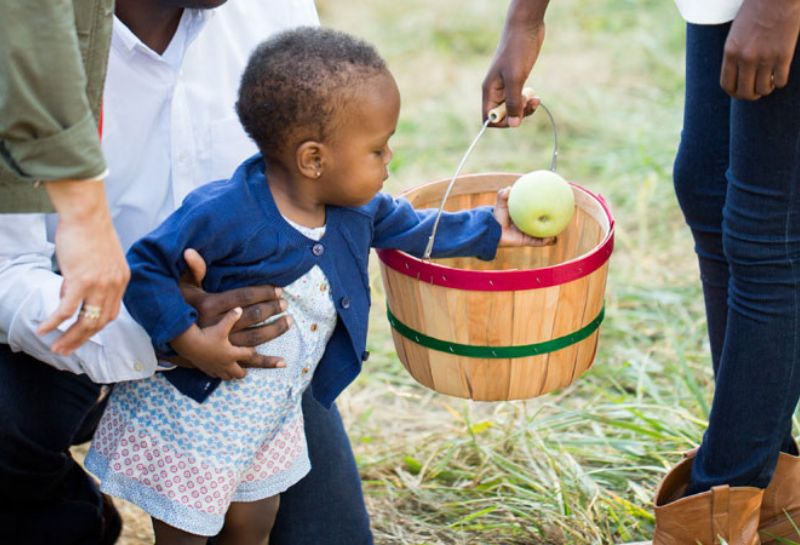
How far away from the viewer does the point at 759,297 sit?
6.48 ft

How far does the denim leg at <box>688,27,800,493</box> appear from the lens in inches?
73.6

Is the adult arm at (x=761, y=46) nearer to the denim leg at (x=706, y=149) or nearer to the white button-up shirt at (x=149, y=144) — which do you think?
the denim leg at (x=706, y=149)

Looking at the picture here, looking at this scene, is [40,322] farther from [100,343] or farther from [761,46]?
[761,46]

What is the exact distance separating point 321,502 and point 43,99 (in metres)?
1.17

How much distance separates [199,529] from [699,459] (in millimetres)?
911

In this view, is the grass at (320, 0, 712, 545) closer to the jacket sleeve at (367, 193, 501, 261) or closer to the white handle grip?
the jacket sleeve at (367, 193, 501, 261)

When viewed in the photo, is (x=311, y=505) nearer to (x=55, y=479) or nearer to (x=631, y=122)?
(x=55, y=479)

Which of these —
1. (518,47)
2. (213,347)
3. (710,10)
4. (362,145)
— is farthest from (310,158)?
(710,10)

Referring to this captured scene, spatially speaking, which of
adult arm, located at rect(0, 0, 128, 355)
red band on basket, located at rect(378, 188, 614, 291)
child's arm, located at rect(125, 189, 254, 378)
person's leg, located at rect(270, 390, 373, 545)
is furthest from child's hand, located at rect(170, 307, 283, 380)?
person's leg, located at rect(270, 390, 373, 545)

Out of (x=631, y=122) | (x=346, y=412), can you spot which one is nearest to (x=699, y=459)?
(x=346, y=412)

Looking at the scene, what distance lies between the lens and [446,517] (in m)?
2.69

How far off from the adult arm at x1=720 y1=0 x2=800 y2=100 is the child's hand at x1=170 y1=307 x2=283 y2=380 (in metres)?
0.86

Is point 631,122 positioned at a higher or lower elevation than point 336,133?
lower

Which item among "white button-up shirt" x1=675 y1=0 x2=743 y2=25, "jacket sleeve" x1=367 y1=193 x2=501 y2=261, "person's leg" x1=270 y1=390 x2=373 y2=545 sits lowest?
"person's leg" x1=270 y1=390 x2=373 y2=545
